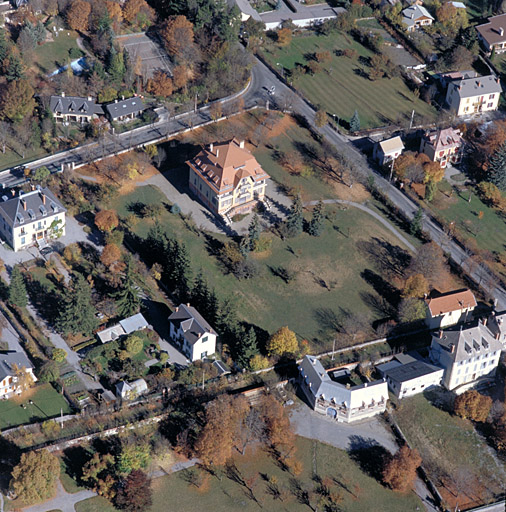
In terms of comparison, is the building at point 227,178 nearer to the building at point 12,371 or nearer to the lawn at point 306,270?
the lawn at point 306,270

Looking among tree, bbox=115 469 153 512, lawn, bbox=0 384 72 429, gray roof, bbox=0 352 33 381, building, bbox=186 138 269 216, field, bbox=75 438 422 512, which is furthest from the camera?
building, bbox=186 138 269 216

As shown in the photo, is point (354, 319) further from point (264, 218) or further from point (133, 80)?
point (133, 80)

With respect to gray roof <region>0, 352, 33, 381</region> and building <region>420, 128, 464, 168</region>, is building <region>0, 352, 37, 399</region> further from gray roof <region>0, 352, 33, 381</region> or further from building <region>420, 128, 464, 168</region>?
building <region>420, 128, 464, 168</region>

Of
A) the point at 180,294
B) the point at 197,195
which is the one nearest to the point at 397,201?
the point at 197,195

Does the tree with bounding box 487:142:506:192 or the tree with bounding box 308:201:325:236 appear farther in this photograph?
the tree with bounding box 487:142:506:192

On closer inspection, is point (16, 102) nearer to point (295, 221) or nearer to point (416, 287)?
point (295, 221)

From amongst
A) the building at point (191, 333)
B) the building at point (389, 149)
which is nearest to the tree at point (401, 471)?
the building at point (191, 333)

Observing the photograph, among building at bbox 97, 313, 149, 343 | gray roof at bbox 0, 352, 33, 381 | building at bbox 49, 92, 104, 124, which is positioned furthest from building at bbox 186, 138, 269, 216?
gray roof at bbox 0, 352, 33, 381
